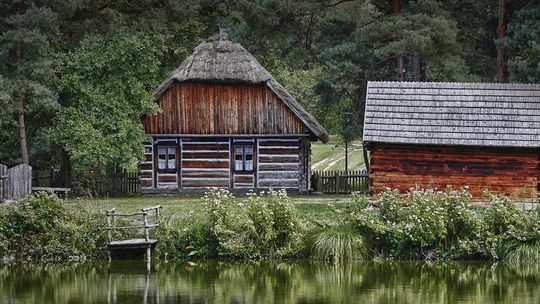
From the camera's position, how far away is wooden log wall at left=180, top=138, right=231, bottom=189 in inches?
1790

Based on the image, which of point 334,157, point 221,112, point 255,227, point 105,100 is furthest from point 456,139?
point 334,157

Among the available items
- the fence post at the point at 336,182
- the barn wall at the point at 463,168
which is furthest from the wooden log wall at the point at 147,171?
the barn wall at the point at 463,168

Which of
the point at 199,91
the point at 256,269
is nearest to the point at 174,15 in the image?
the point at 199,91

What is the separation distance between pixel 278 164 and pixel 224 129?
2637 millimetres

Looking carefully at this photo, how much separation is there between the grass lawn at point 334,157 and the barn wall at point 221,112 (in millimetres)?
14954

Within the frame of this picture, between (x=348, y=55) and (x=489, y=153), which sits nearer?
(x=489, y=153)

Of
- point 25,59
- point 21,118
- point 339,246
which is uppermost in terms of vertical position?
point 25,59

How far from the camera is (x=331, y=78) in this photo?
46812 millimetres

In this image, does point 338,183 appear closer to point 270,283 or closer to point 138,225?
point 138,225

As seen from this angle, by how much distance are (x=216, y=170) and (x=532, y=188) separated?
46.8 feet

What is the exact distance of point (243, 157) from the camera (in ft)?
150

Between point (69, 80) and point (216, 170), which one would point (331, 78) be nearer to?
point (216, 170)

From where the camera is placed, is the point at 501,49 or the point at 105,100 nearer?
the point at 105,100

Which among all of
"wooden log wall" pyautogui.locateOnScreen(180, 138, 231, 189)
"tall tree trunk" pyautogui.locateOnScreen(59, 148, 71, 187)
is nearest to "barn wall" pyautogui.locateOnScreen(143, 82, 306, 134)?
"wooden log wall" pyautogui.locateOnScreen(180, 138, 231, 189)
